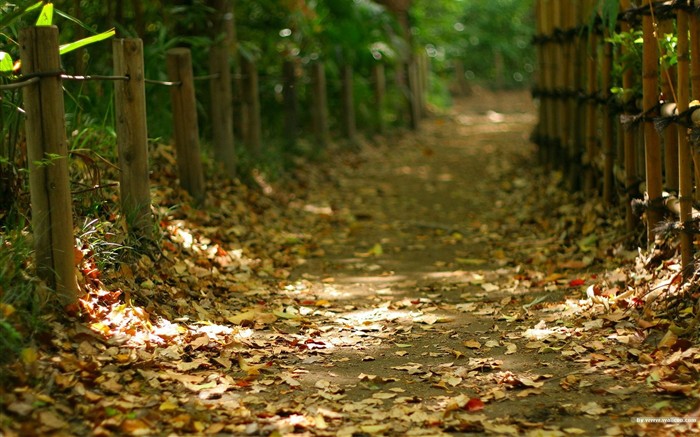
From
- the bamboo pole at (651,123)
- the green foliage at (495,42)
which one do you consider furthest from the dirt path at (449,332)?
the green foliage at (495,42)

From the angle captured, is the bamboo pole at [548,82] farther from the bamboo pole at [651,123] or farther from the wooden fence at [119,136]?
the bamboo pole at [651,123]

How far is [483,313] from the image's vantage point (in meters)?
4.66

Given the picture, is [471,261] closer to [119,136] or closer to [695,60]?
[695,60]

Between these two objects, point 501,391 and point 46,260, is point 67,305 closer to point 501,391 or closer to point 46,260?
point 46,260

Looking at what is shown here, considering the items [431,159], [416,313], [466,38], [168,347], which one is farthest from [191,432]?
[466,38]

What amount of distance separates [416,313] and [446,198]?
13.4ft

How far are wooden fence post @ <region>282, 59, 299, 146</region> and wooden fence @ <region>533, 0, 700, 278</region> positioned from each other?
10.1ft

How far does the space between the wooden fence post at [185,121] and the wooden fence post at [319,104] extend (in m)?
4.68

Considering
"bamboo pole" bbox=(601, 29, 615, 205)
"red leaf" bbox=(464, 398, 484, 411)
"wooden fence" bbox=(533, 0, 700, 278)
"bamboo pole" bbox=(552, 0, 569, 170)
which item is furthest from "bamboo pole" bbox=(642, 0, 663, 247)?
"bamboo pole" bbox=(552, 0, 569, 170)

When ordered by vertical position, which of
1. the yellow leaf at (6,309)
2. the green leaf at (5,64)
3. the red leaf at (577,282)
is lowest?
the red leaf at (577,282)

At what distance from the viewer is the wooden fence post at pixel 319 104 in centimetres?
1078

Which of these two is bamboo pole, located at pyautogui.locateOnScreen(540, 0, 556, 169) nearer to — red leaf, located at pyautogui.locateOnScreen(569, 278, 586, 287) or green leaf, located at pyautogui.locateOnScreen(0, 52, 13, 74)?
red leaf, located at pyautogui.locateOnScreen(569, 278, 586, 287)

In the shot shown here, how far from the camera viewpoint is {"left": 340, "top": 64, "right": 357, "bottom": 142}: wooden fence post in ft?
39.2

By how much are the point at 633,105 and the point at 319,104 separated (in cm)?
603
